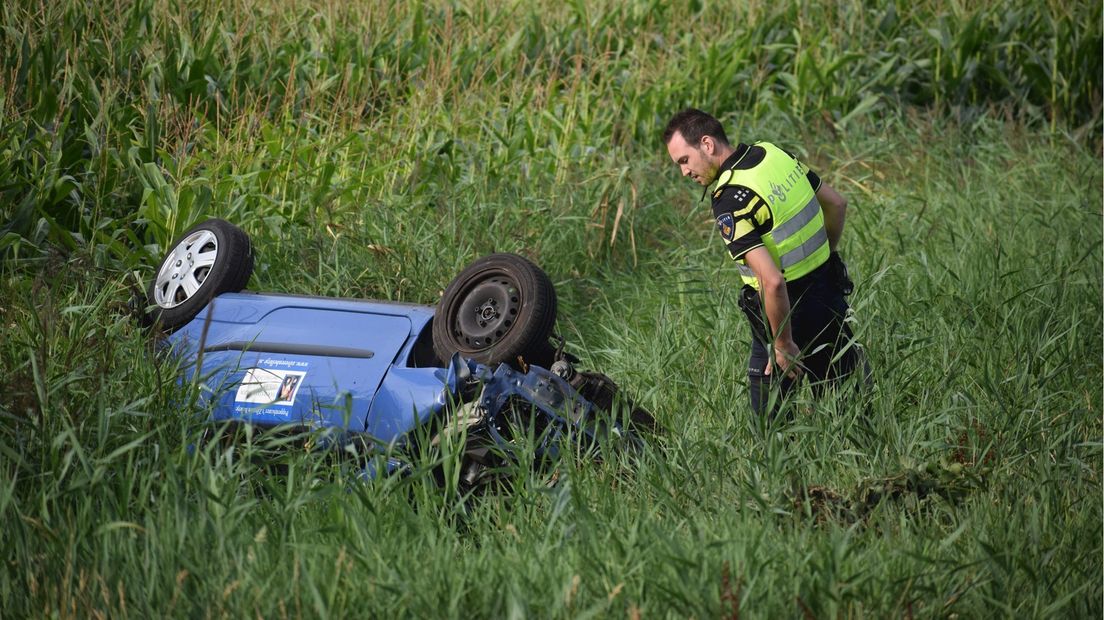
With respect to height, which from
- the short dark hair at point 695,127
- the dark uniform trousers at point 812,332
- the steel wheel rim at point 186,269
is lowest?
the dark uniform trousers at point 812,332

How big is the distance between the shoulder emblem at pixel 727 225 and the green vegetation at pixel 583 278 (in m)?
0.76

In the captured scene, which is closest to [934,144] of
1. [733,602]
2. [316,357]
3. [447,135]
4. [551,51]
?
[551,51]

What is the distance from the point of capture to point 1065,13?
10.4 meters

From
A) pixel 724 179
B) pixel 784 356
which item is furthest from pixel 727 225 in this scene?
pixel 784 356

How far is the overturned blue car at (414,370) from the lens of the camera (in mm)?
4438

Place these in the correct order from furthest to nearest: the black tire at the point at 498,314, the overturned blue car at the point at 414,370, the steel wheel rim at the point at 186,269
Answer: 1. the steel wheel rim at the point at 186,269
2. the black tire at the point at 498,314
3. the overturned blue car at the point at 414,370

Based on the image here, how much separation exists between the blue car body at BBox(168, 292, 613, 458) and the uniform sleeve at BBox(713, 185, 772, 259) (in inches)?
35.5

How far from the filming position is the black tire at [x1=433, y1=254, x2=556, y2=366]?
4723 millimetres

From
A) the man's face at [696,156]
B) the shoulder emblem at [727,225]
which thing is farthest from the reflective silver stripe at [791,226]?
the man's face at [696,156]

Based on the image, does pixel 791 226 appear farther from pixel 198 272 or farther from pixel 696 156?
pixel 198 272

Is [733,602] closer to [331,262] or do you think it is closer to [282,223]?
[331,262]

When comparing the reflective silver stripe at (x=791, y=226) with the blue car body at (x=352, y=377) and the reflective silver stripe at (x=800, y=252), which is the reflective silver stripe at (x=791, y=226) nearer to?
the reflective silver stripe at (x=800, y=252)

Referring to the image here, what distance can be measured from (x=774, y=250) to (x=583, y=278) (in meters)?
2.29

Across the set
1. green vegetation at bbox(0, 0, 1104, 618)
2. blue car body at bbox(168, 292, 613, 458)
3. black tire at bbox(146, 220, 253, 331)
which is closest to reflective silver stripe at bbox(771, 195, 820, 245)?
green vegetation at bbox(0, 0, 1104, 618)
